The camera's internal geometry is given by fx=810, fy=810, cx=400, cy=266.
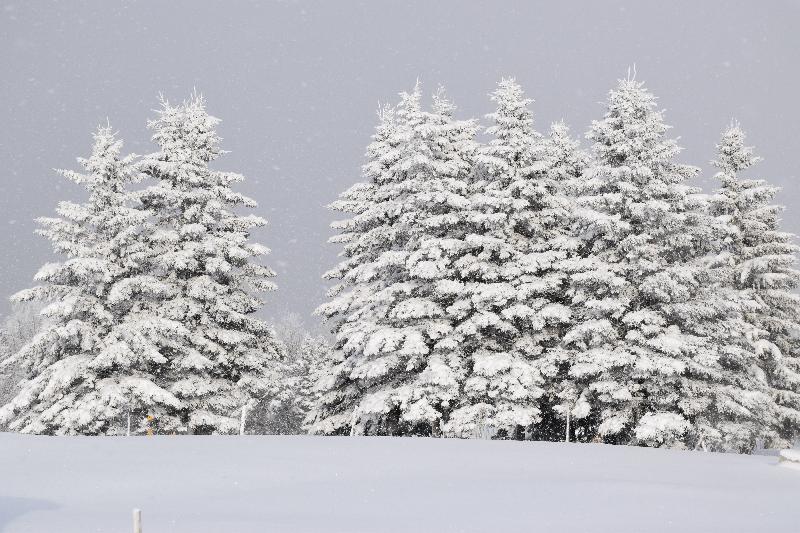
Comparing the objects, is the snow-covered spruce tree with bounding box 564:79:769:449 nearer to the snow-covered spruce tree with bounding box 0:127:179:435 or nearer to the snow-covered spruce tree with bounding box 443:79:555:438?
the snow-covered spruce tree with bounding box 443:79:555:438

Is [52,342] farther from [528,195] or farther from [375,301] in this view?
[528,195]

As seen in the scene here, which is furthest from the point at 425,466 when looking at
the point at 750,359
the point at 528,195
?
the point at 750,359

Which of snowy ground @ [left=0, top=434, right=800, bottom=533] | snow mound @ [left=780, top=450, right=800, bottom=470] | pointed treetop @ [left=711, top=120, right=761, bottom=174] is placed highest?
pointed treetop @ [left=711, top=120, right=761, bottom=174]

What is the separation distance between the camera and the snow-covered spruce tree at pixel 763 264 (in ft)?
101

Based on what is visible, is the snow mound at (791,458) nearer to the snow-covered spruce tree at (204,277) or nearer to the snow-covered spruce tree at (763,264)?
the snow-covered spruce tree at (763,264)

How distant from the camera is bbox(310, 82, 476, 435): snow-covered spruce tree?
26.7 meters

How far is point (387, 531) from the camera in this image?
10.1 metres

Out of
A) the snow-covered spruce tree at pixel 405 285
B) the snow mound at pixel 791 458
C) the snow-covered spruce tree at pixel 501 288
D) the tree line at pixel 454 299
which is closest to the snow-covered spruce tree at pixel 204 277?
the tree line at pixel 454 299

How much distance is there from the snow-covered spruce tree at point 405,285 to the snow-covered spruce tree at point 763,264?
10310 millimetres

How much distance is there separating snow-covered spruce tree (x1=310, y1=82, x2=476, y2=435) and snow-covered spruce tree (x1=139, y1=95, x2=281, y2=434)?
10.1 feet

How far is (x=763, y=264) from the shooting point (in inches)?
1199

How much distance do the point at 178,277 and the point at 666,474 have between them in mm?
18992

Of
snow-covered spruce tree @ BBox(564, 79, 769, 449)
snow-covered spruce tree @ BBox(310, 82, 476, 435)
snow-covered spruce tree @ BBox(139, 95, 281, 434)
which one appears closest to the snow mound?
snow-covered spruce tree @ BBox(564, 79, 769, 449)

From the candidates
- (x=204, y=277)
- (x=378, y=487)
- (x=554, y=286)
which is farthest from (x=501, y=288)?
(x=378, y=487)
